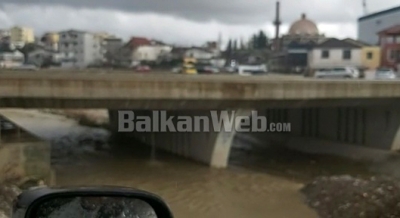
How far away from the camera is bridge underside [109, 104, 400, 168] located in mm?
19344

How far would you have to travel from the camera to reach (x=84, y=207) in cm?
224

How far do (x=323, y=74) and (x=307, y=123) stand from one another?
1146cm

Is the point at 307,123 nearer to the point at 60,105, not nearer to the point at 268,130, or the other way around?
the point at 268,130

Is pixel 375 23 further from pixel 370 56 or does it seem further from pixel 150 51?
pixel 150 51

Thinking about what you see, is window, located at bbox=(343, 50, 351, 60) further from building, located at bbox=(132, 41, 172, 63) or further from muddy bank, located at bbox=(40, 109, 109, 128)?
building, located at bbox=(132, 41, 172, 63)

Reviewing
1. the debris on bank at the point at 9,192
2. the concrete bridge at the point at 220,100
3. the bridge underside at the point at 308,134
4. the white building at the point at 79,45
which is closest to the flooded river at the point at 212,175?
the bridge underside at the point at 308,134

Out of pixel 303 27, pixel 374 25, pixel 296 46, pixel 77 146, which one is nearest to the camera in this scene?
pixel 77 146

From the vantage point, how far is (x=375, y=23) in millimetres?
62188

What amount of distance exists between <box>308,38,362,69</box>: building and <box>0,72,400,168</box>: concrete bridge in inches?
965

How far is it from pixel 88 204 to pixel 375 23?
64953mm

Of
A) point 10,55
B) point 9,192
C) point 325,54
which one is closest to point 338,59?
point 325,54

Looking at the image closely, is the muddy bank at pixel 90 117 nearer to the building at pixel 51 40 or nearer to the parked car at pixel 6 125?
the parked car at pixel 6 125

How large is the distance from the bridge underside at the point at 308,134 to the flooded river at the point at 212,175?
673mm

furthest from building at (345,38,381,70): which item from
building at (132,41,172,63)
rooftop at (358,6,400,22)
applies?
building at (132,41,172,63)
